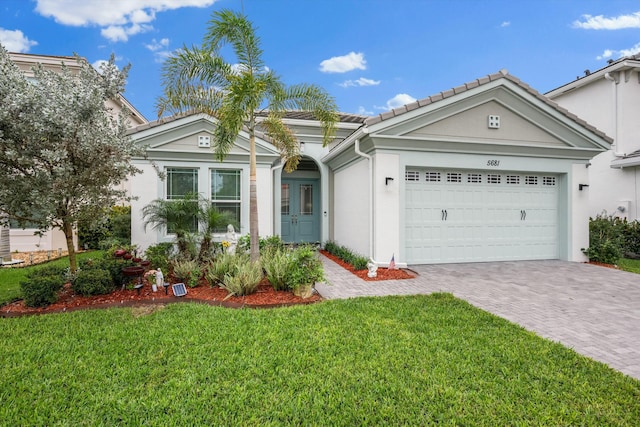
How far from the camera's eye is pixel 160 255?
7707mm

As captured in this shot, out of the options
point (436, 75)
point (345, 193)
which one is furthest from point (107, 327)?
point (436, 75)

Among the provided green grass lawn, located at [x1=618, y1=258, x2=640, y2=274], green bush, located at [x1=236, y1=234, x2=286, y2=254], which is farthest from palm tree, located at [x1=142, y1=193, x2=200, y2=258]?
green grass lawn, located at [x1=618, y1=258, x2=640, y2=274]

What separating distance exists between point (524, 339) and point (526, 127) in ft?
25.1

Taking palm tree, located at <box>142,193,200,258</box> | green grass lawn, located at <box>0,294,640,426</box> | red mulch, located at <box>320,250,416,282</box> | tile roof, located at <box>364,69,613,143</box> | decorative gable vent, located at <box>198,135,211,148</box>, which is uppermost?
tile roof, located at <box>364,69,613,143</box>

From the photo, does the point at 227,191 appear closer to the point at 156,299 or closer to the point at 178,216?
the point at 178,216

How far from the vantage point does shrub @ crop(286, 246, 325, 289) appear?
6.06 m

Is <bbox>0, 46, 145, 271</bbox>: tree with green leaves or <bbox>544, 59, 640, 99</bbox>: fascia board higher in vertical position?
<bbox>544, 59, 640, 99</bbox>: fascia board

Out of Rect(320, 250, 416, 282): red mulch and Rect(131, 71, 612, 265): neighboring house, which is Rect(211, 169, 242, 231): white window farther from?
Rect(320, 250, 416, 282): red mulch

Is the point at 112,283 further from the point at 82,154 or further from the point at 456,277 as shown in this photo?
the point at 456,277

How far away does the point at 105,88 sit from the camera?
611 centimetres

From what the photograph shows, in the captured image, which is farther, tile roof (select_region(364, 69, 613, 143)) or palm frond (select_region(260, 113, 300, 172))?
tile roof (select_region(364, 69, 613, 143))

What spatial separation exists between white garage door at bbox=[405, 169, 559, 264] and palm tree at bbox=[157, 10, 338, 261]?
158 inches

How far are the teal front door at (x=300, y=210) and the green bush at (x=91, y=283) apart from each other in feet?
24.8

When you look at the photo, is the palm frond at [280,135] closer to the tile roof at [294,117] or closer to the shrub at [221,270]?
the tile roof at [294,117]
